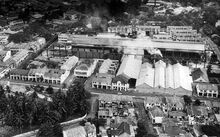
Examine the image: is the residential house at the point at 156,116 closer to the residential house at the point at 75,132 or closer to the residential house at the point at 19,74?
the residential house at the point at 75,132

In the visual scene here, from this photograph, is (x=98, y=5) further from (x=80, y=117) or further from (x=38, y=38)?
(x=80, y=117)

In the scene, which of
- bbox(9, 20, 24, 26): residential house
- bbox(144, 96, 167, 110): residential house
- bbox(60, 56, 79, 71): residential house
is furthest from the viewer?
bbox(9, 20, 24, 26): residential house

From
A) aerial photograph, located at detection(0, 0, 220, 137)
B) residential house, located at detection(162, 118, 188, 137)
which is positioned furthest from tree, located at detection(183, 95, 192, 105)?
residential house, located at detection(162, 118, 188, 137)

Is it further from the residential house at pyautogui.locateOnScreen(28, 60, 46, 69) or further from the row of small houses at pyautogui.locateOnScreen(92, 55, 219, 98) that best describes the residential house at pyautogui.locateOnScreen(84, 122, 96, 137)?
the residential house at pyautogui.locateOnScreen(28, 60, 46, 69)

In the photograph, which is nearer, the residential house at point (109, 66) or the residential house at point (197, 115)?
the residential house at point (197, 115)

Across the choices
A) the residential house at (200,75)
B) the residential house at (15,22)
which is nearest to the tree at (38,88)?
the residential house at (200,75)

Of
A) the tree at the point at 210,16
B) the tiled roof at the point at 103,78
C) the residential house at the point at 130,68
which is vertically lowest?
the tiled roof at the point at 103,78

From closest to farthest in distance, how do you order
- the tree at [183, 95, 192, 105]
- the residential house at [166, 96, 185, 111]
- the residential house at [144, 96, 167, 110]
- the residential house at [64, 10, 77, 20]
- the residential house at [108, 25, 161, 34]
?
the residential house at [166, 96, 185, 111]
the residential house at [144, 96, 167, 110]
the tree at [183, 95, 192, 105]
the residential house at [108, 25, 161, 34]
the residential house at [64, 10, 77, 20]

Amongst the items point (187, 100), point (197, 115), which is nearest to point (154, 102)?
point (187, 100)
